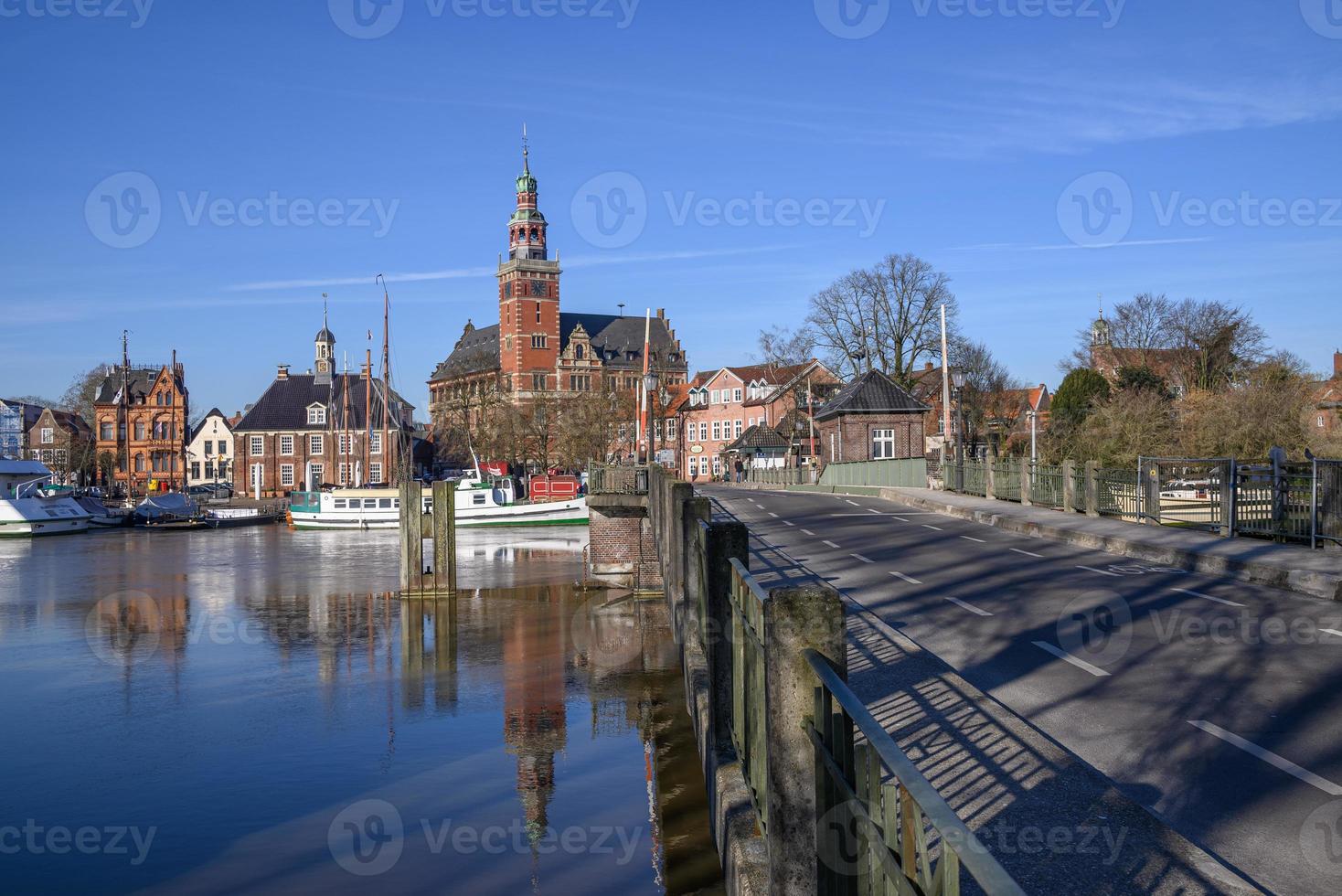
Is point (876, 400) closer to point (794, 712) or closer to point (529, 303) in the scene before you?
point (794, 712)

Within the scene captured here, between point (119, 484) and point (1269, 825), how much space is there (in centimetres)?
11433

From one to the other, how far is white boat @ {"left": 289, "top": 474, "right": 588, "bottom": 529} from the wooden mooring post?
27.1 m

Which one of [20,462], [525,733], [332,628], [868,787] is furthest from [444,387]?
[868,787]

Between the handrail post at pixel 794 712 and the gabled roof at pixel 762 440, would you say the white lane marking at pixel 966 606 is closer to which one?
the handrail post at pixel 794 712

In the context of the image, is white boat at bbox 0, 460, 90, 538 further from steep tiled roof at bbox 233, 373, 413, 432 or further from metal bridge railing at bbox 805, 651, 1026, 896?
metal bridge railing at bbox 805, 651, 1026, 896

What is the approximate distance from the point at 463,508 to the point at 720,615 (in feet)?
171

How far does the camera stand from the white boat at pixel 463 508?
58406 millimetres

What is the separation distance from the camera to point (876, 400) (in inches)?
2557

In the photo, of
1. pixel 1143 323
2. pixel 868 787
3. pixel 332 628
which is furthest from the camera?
pixel 1143 323

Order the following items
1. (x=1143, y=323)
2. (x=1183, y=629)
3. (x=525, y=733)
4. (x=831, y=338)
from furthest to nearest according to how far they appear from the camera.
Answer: (x=1143, y=323)
(x=831, y=338)
(x=525, y=733)
(x=1183, y=629)

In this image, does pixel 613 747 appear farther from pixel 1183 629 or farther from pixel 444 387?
pixel 444 387

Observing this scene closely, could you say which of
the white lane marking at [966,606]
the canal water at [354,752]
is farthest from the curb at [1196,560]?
the canal water at [354,752]

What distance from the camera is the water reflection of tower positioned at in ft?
38.0

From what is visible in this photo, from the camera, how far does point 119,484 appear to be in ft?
348
